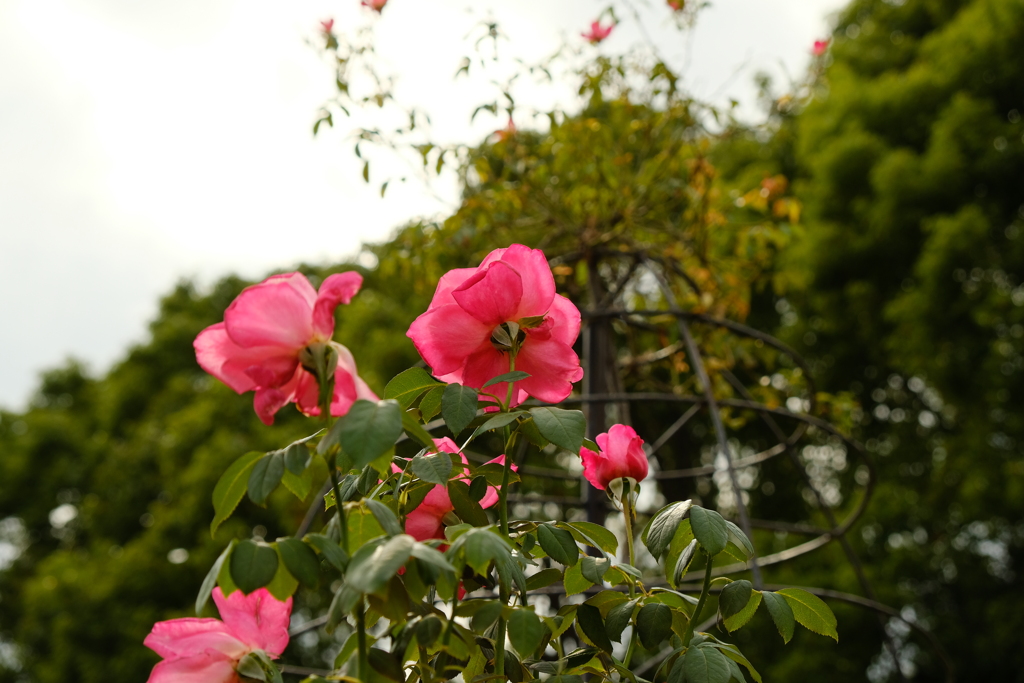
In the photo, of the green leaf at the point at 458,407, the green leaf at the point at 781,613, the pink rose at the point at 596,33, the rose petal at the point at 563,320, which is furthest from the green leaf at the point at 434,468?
Result: the pink rose at the point at 596,33

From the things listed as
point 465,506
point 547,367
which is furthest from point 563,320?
point 465,506

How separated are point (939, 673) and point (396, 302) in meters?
4.68

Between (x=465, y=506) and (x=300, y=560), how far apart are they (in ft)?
0.49

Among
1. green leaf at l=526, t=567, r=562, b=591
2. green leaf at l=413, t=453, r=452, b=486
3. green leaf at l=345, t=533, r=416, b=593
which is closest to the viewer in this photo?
green leaf at l=345, t=533, r=416, b=593

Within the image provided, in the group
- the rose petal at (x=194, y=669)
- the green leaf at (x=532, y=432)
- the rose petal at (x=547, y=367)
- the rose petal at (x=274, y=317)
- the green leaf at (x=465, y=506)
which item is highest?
the rose petal at (x=547, y=367)

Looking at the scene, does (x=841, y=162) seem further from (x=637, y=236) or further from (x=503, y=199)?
(x=503, y=199)

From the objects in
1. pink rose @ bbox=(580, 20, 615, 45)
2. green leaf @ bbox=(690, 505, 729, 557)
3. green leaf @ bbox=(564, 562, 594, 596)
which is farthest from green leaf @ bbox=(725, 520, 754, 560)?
pink rose @ bbox=(580, 20, 615, 45)

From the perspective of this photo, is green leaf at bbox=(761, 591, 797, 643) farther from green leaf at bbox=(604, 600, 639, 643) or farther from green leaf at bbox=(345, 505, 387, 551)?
green leaf at bbox=(345, 505, 387, 551)

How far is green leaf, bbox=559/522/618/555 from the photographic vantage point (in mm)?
585

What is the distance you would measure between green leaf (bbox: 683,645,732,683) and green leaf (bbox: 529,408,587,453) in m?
0.15

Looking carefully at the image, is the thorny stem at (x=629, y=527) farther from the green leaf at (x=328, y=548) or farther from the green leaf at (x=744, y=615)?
the green leaf at (x=328, y=548)

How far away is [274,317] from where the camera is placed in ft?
1.52

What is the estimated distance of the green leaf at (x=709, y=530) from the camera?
500 millimetres

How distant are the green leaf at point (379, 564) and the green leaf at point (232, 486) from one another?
4.3 inches
